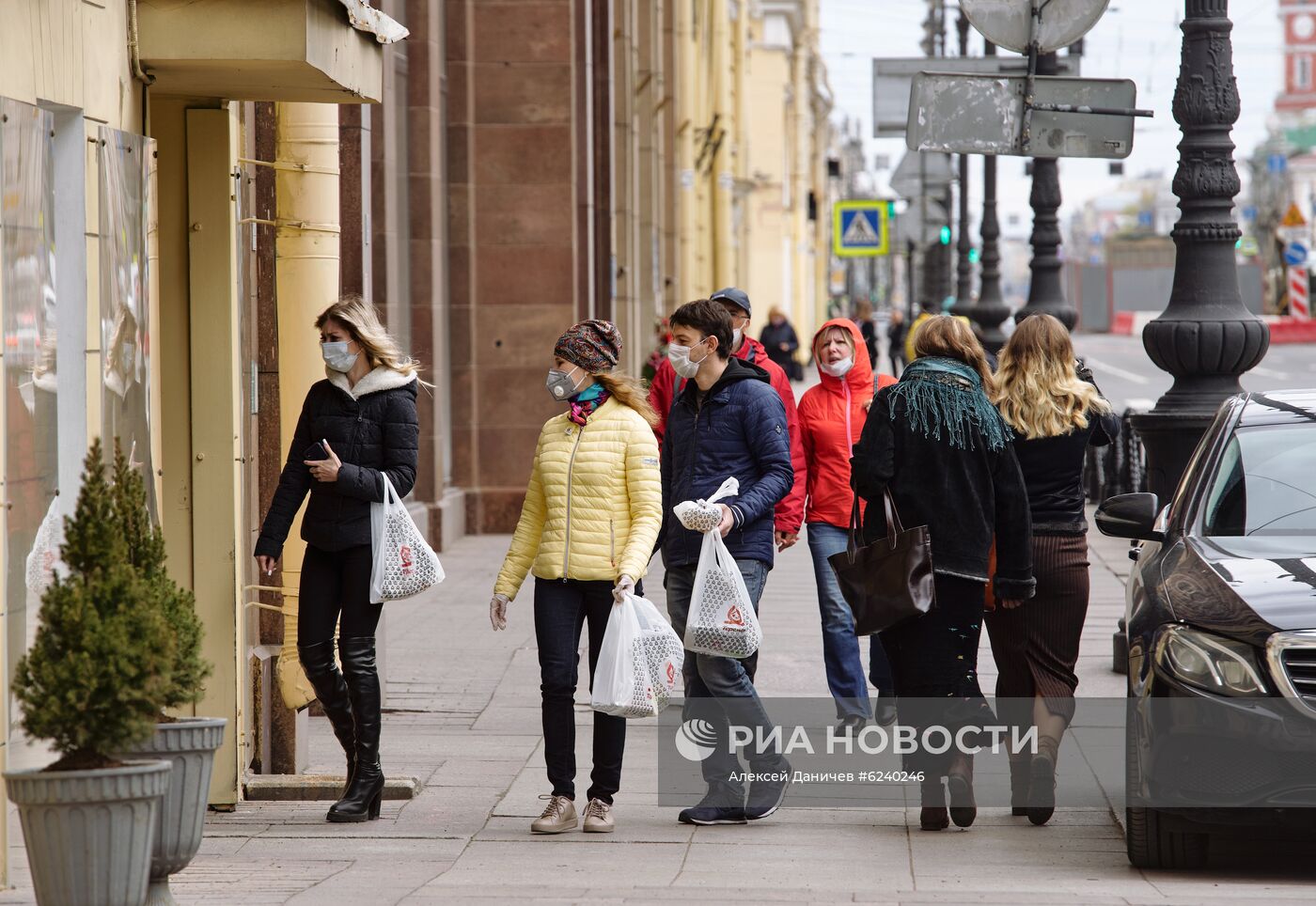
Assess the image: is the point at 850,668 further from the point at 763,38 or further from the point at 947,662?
the point at 763,38

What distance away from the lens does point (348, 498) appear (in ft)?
23.8

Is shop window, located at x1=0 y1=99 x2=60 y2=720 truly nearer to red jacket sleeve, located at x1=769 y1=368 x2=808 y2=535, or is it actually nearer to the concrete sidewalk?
the concrete sidewalk

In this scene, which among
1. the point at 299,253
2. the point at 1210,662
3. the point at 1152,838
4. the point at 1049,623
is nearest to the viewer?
the point at 1210,662

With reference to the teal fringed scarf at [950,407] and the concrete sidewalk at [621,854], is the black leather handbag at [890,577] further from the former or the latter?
the concrete sidewalk at [621,854]

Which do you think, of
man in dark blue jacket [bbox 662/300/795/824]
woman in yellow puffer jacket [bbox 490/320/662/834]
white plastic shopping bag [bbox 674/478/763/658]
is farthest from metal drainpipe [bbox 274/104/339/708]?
white plastic shopping bag [bbox 674/478/763/658]

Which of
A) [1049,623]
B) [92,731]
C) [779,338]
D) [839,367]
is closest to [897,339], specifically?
[779,338]

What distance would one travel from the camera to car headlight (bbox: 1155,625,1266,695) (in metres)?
6.13

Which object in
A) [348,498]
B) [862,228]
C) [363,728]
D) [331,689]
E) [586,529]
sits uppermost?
[862,228]

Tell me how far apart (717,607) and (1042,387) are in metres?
1.47

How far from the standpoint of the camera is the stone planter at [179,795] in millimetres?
5449

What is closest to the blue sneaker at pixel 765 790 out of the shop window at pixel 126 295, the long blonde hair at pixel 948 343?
the long blonde hair at pixel 948 343

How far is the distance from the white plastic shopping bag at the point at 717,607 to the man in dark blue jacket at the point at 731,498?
16 cm

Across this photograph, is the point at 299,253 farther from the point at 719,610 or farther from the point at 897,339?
the point at 897,339

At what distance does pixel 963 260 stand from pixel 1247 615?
2791 cm
